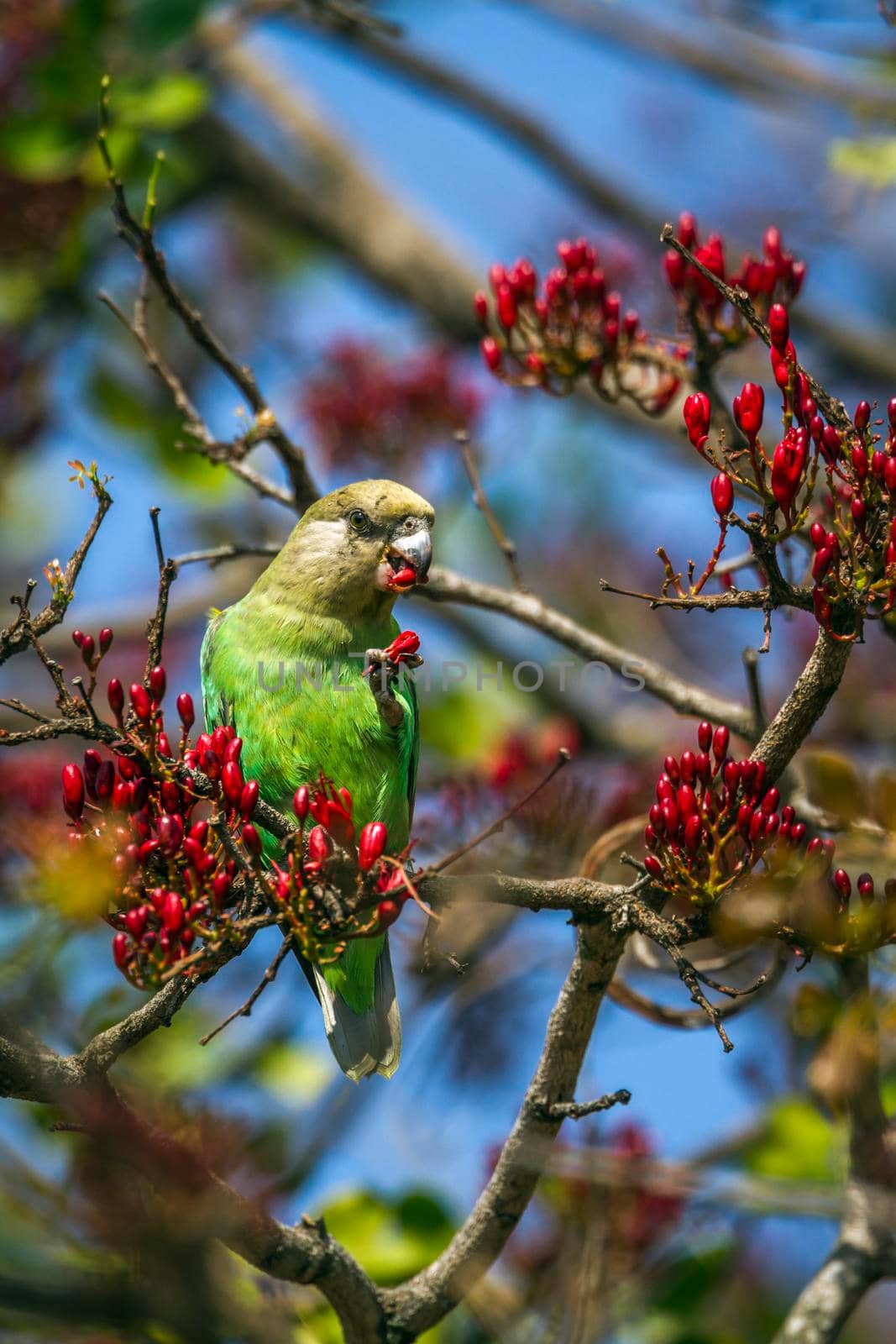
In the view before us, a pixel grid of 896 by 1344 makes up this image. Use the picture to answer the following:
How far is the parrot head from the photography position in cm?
445

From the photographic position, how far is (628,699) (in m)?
8.14

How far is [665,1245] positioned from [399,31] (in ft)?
13.5

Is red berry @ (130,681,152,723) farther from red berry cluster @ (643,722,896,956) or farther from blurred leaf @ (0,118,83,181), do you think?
blurred leaf @ (0,118,83,181)

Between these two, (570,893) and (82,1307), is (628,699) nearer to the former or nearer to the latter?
(570,893)

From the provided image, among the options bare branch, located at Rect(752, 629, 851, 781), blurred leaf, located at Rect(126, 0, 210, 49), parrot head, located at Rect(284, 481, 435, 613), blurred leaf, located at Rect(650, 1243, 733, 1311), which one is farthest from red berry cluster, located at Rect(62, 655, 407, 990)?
blurred leaf, located at Rect(126, 0, 210, 49)

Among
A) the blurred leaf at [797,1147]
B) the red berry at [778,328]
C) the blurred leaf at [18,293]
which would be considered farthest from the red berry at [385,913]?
the blurred leaf at [18,293]

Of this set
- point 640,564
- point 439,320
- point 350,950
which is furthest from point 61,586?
point 640,564

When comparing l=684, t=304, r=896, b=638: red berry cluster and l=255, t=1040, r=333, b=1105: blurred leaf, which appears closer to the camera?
l=684, t=304, r=896, b=638: red berry cluster

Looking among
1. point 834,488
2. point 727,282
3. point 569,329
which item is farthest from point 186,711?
point 727,282

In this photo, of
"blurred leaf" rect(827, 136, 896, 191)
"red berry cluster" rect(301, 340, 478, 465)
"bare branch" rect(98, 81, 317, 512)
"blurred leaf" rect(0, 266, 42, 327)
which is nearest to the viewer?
"bare branch" rect(98, 81, 317, 512)

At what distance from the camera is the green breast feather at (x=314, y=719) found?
4.15m

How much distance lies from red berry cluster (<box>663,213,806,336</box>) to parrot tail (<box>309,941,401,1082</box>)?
7.54ft

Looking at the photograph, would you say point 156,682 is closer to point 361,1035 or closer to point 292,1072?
point 361,1035

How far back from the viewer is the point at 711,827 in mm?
2656
